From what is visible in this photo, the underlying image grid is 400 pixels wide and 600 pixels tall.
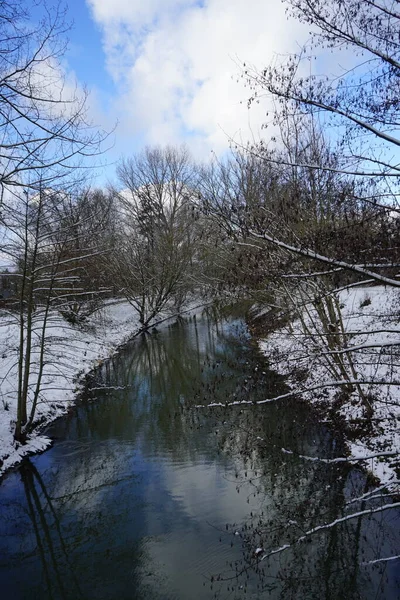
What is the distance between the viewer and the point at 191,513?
653 cm

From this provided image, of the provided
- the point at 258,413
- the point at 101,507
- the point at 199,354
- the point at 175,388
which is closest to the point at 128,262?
the point at 199,354

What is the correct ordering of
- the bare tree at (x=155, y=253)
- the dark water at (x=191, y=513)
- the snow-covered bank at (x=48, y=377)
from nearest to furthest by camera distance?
the dark water at (x=191, y=513) → the snow-covered bank at (x=48, y=377) → the bare tree at (x=155, y=253)

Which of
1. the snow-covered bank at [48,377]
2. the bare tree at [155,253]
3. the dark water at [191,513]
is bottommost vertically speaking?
the dark water at [191,513]

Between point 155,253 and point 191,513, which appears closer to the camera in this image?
point 191,513

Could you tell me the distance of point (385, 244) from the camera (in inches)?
152

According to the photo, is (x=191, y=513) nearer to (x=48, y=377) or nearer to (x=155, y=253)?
(x=48, y=377)

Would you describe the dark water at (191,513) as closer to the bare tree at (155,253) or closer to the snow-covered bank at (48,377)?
the snow-covered bank at (48,377)

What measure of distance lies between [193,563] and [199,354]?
1198cm

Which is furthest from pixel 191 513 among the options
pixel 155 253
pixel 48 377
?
pixel 155 253

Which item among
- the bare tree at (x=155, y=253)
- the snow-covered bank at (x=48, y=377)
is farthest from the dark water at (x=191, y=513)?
the bare tree at (x=155, y=253)

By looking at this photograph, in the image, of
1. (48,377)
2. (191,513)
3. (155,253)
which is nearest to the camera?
(191,513)

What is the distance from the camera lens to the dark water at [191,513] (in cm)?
513

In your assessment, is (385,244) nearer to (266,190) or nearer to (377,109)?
(377,109)

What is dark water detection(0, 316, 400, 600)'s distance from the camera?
513 centimetres
